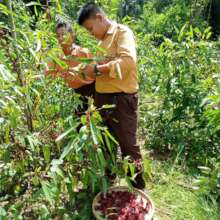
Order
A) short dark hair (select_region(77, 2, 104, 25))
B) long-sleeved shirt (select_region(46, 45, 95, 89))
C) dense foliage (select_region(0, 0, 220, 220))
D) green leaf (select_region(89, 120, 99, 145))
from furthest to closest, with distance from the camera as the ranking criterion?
short dark hair (select_region(77, 2, 104, 25)) → long-sleeved shirt (select_region(46, 45, 95, 89)) → dense foliage (select_region(0, 0, 220, 220)) → green leaf (select_region(89, 120, 99, 145))

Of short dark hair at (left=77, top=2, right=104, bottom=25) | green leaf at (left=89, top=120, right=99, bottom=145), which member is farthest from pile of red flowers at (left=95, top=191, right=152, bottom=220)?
short dark hair at (left=77, top=2, right=104, bottom=25)

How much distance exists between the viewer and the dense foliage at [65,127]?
1.77 m

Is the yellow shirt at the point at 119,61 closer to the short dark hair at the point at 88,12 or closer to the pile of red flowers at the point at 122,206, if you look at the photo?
the short dark hair at the point at 88,12

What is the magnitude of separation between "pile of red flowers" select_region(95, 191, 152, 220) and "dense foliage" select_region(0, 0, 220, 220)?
11cm

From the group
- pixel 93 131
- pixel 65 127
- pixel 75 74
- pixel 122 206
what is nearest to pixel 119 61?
pixel 75 74

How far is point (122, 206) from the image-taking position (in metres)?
2.28

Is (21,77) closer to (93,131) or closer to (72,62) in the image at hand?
(93,131)

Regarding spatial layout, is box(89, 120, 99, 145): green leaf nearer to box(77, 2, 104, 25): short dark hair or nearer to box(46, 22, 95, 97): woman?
box(46, 22, 95, 97): woman

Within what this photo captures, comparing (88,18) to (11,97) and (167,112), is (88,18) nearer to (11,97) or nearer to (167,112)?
(11,97)

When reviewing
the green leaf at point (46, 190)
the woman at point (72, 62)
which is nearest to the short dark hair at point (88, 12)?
the woman at point (72, 62)

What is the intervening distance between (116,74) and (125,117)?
37 cm

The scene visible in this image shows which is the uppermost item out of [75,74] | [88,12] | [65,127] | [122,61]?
[88,12]

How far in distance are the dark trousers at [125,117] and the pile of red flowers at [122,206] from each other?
0.29 metres

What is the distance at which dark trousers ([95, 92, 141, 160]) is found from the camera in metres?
2.44
